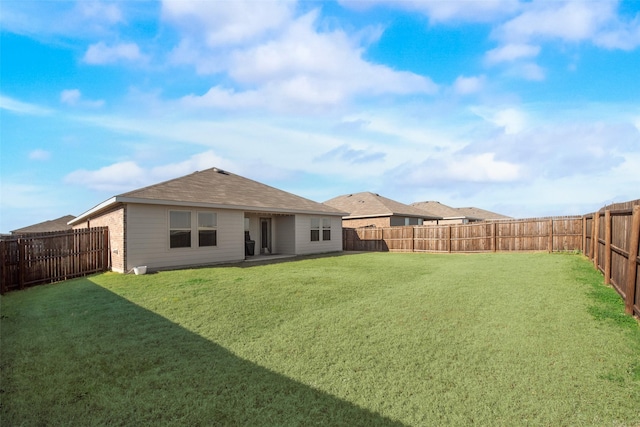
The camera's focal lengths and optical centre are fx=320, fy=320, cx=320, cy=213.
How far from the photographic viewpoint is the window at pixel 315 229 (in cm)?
1866

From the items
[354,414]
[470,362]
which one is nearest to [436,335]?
[470,362]

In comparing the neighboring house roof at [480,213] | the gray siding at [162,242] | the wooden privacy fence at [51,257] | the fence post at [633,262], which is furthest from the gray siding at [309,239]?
the neighboring house roof at [480,213]

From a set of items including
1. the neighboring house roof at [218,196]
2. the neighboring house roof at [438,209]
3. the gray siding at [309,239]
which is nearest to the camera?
the neighboring house roof at [218,196]

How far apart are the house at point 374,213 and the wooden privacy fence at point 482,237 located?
3.87 m

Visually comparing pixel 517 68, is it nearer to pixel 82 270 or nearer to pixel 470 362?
pixel 470 362

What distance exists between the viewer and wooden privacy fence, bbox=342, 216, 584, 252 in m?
15.9

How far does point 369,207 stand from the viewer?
2808 cm

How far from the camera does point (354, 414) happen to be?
3.03 m

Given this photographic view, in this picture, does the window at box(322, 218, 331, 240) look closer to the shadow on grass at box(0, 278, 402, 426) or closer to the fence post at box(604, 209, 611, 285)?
the fence post at box(604, 209, 611, 285)

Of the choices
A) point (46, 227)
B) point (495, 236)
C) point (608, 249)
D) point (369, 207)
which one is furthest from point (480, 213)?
point (46, 227)

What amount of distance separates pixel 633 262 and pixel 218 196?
1334 centimetres

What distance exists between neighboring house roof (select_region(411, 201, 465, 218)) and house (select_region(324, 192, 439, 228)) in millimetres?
3794

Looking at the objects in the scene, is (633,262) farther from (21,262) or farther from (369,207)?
(369,207)

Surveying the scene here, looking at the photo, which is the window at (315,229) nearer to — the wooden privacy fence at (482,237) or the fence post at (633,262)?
the wooden privacy fence at (482,237)
